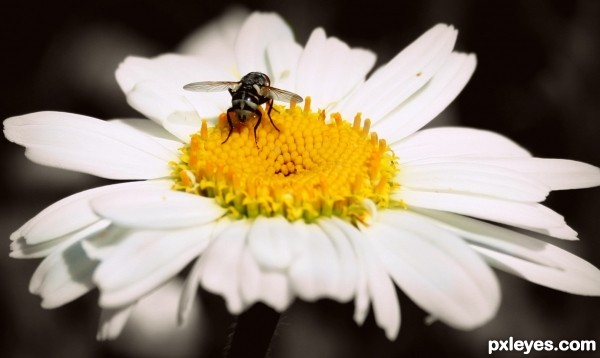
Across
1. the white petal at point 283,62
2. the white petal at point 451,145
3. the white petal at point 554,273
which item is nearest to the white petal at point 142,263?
the white petal at point 554,273

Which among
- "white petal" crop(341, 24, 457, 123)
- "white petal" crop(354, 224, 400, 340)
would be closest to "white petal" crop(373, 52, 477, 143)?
"white petal" crop(341, 24, 457, 123)

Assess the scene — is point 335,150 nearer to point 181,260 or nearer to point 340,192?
point 340,192

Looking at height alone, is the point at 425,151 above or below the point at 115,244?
above

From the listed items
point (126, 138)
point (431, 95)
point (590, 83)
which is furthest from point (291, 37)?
point (590, 83)

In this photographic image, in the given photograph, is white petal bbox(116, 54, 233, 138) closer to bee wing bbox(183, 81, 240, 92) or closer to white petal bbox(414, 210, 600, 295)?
bee wing bbox(183, 81, 240, 92)

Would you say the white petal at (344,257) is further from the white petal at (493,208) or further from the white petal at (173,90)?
the white petal at (173,90)

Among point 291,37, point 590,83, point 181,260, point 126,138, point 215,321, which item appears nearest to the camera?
point 181,260
